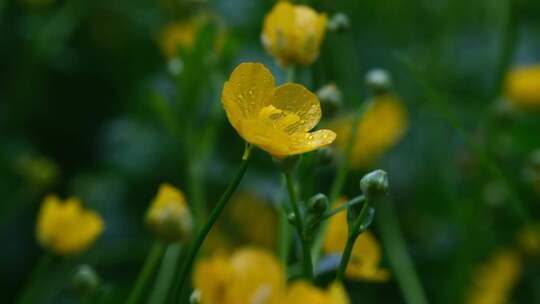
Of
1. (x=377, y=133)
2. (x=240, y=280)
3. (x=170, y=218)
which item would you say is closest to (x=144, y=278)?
(x=170, y=218)

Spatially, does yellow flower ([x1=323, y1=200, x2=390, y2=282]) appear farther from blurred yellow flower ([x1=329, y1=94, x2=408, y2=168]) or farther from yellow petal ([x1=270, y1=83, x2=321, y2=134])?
blurred yellow flower ([x1=329, y1=94, x2=408, y2=168])

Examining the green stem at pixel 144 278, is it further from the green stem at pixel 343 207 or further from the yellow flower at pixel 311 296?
the yellow flower at pixel 311 296

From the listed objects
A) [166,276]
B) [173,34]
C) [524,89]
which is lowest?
[166,276]

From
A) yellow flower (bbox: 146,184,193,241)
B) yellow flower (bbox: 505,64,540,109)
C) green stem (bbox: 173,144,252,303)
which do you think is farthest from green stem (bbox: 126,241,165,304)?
yellow flower (bbox: 505,64,540,109)

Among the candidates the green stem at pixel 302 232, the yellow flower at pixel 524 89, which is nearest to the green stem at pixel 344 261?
the green stem at pixel 302 232

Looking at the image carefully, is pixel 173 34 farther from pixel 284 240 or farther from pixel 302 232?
pixel 302 232
